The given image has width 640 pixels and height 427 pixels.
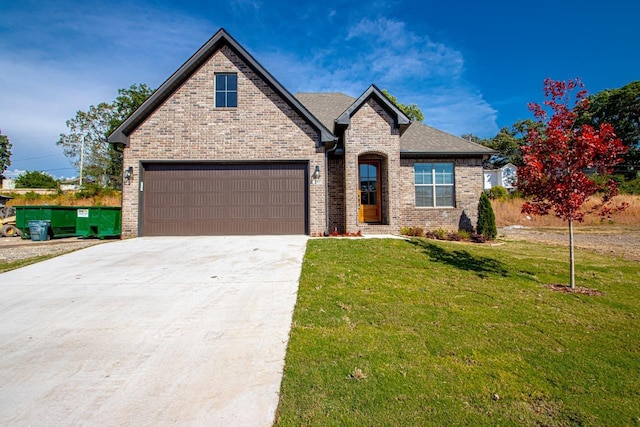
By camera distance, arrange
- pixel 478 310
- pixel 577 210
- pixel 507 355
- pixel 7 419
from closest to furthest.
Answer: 1. pixel 7 419
2. pixel 507 355
3. pixel 478 310
4. pixel 577 210

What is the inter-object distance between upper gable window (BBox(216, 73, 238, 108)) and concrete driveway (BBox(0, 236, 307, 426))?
266 inches

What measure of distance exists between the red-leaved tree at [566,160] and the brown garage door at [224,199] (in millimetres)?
7069

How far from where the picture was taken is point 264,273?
20.6 ft

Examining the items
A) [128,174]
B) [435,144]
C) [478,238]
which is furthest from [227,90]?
[478,238]

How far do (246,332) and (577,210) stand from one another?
20.5 ft

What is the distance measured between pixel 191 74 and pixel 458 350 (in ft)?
39.4

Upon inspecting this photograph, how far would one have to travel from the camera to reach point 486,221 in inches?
484

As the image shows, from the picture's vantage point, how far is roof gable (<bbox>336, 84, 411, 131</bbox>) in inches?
449

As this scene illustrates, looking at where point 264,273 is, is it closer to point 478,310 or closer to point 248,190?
point 478,310

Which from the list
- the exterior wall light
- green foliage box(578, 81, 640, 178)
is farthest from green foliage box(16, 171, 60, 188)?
green foliage box(578, 81, 640, 178)

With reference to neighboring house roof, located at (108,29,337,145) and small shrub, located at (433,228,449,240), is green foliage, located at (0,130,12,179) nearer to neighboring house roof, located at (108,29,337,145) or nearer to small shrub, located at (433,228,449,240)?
neighboring house roof, located at (108,29,337,145)

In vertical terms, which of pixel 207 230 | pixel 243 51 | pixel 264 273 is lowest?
pixel 264 273

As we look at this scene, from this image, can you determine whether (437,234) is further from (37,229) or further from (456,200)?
(37,229)

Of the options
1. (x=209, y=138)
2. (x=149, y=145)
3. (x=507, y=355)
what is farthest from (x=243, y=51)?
(x=507, y=355)
